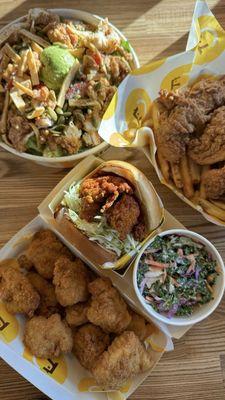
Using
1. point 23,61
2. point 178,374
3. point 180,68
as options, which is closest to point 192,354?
point 178,374

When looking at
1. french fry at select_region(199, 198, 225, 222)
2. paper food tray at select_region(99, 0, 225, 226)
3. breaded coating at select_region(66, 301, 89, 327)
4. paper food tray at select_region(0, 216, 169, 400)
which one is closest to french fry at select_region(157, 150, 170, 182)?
paper food tray at select_region(99, 0, 225, 226)

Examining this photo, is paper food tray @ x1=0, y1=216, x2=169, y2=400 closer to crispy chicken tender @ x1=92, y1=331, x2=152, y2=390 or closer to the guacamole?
crispy chicken tender @ x1=92, y1=331, x2=152, y2=390

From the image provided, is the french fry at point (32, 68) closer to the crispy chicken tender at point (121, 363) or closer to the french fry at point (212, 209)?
the french fry at point (212, 209)

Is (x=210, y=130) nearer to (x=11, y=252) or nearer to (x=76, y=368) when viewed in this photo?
(x=11, y=252)

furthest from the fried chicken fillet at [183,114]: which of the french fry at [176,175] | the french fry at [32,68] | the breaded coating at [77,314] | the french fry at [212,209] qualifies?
the breaded coating at [77,314]

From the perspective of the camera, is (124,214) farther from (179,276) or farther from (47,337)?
(47,337)
